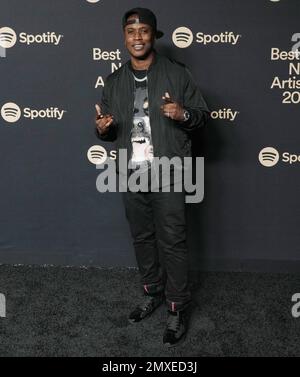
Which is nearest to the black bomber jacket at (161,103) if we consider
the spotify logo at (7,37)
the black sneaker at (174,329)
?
the black sneaker at (174,329)

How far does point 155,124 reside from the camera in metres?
2.01

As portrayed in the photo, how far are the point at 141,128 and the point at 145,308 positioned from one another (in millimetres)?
900

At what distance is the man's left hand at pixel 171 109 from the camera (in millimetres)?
1840

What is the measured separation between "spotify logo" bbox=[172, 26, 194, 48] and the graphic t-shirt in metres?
0.58

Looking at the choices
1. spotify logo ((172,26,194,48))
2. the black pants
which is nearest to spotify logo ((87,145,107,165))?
the black pants

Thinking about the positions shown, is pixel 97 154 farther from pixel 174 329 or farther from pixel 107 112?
pixel 174 329

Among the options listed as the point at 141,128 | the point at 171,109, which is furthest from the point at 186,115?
the point at 141,128

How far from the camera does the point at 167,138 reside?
202 cm

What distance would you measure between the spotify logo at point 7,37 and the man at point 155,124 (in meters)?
0.80

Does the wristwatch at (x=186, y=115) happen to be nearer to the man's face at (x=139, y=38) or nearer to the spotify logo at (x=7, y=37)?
the man's face at (x=139, y=38)

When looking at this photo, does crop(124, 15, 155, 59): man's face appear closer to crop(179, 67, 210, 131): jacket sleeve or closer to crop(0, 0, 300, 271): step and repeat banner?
crop(179, 67, 210, 131): jacket sleeve

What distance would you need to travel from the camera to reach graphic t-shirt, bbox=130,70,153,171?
2.04 m
